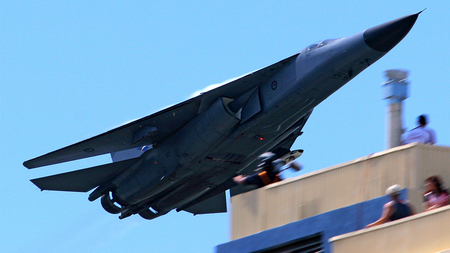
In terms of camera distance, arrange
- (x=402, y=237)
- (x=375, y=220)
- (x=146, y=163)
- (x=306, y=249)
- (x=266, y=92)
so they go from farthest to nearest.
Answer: (x=146, y=163) → (x=266, y=92) → (x=306, y=249) → (x=375, y=220) → (x=402, y=237)

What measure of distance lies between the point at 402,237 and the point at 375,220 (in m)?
1.53

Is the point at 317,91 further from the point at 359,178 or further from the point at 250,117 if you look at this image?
the point at 359,178

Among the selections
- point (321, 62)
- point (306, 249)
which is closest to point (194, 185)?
point (321, 62)

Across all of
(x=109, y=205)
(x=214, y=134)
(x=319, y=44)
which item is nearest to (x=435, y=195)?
(x=319, y=44)

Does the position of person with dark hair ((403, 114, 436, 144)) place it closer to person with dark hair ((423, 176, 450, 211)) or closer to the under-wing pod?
person with dark hair ((423, 176, 450, 211))

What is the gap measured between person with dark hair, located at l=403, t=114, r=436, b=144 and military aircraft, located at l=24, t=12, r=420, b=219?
18.2 feet

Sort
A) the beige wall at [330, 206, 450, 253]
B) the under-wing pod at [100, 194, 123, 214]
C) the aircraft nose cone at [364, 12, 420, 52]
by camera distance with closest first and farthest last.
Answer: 1. the beige wall at [330, 206, 450, 253]
2. the aircraft nose cone at [364, 12, 420, 52]
3. the under-wing pod at [100, 194, 123, 214]

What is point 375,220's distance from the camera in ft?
40.6

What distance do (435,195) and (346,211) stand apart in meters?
1.89

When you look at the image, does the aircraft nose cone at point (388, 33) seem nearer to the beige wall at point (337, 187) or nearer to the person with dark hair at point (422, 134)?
the person with dark hair at point (422, 134)

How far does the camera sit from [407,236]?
1080cm

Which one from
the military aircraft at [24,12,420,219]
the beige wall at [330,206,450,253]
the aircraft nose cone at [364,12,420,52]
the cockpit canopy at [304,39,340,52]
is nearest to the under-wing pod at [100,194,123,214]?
the military aircraft at [24,12,420,219]

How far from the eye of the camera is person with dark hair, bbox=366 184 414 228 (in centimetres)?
1125

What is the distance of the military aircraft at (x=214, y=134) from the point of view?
21.2 meters
